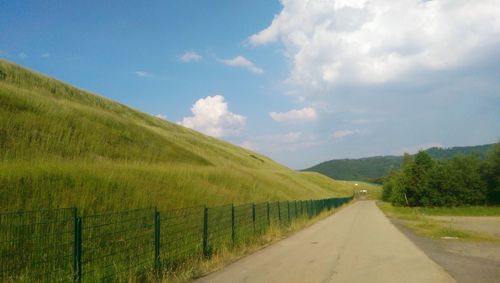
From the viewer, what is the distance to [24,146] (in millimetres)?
22094

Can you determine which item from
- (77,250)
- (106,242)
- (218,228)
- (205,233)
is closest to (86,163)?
(218,228)

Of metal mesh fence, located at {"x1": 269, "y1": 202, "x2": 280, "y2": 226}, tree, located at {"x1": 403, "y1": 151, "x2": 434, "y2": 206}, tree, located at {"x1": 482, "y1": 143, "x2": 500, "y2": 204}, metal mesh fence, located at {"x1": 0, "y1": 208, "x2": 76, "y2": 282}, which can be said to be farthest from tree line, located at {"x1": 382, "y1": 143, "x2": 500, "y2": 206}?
metal mesh fence, located at {"x1": 0, "y1": 208, "x2": 76, "y2": 282}

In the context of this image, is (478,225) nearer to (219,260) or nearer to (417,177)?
(219,260)

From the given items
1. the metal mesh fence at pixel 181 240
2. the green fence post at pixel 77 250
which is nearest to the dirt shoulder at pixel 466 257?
the metal mesh fence at pixel 181 240

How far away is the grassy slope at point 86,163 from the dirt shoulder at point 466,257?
11930 mm

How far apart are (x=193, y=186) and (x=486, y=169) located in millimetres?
47263

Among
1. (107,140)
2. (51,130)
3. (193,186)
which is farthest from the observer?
(107,140)

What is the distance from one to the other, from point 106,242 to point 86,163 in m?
13.7

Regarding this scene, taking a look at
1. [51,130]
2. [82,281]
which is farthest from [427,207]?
[82,281]

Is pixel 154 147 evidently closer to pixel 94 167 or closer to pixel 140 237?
pixel 94 167

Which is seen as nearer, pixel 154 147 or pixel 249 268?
pixel 249 268

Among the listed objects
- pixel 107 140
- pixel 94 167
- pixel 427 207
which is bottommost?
pixel 427 207

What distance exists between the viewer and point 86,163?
24078 mm

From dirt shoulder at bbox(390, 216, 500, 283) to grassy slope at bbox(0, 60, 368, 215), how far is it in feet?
39.1
